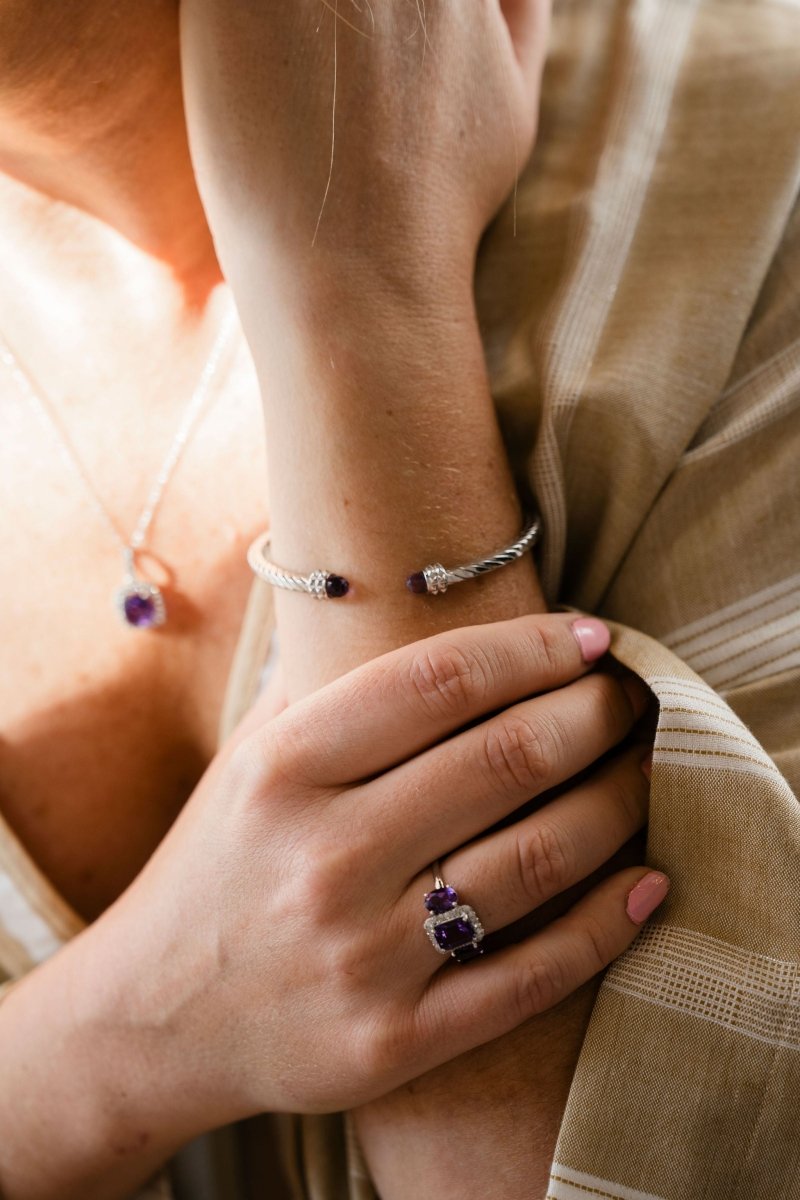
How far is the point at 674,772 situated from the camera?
0.61 metres

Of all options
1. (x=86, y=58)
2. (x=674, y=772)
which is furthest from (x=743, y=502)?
(x=86, y=58)

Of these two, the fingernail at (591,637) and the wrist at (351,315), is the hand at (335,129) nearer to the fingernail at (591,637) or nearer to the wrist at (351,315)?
the wrist at (351,315)

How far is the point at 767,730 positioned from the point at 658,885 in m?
0.17

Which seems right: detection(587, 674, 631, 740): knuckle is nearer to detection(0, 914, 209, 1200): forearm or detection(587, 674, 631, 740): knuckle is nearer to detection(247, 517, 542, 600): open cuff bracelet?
detection(247, 517, 542, 600): open cuff bracelet

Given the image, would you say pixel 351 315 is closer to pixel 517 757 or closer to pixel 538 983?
pixel 517 757

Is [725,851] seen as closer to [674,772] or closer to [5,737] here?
[674,772]

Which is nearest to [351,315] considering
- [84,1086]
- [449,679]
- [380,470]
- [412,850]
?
[380,470]

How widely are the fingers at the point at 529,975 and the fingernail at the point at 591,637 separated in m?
0.16

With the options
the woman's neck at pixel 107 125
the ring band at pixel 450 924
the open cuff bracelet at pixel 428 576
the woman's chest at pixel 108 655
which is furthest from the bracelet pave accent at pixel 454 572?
the woman's neck at pixel 107 125

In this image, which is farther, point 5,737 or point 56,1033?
point 5,737

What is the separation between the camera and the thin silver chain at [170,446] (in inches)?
39.9

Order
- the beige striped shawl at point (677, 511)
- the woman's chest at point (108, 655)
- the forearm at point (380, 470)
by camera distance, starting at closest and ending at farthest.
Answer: the beige striped shawl at point (677, 511)
the forearm at point (380, 470)
the woman's chest at point (108, 655)

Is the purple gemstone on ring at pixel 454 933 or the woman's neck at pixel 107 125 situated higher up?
the woman's neck at pixel 107 125

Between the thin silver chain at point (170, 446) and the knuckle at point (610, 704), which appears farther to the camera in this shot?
the thin silver chain at point (170, 446)
